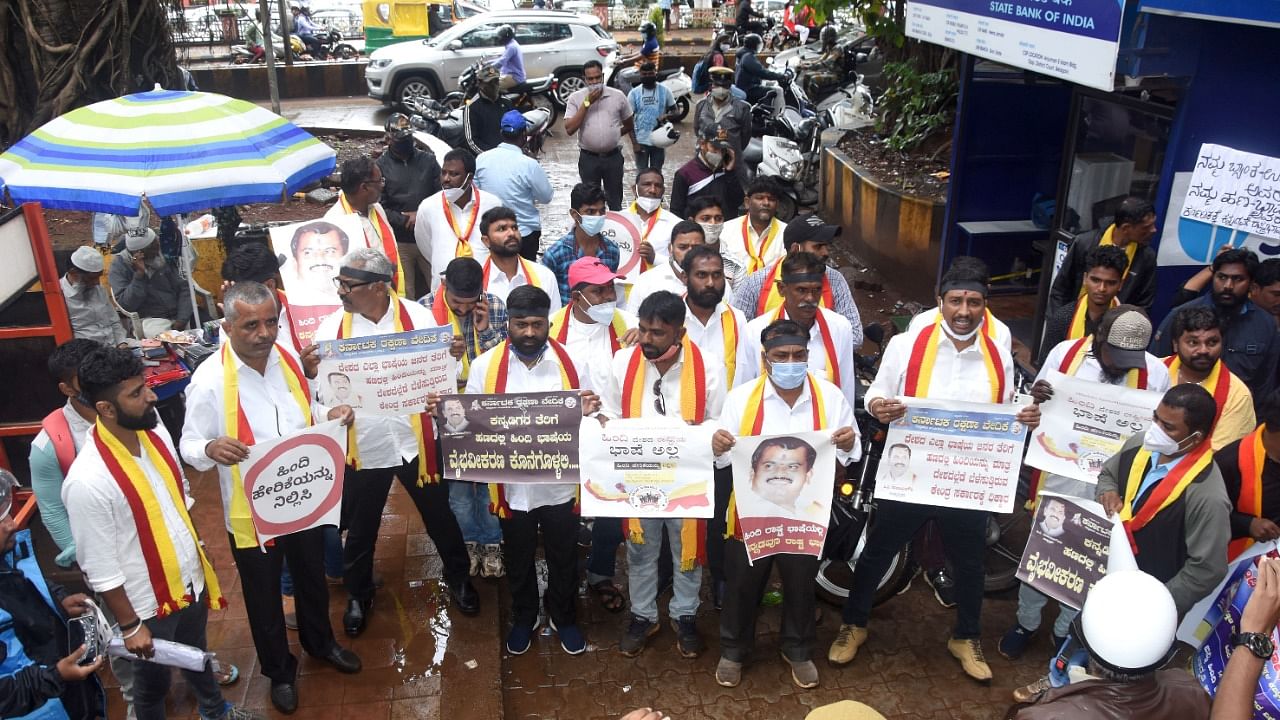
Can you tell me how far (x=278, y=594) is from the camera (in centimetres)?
473

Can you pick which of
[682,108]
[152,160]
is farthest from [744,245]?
[682,108]

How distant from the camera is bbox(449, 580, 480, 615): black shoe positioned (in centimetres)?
560

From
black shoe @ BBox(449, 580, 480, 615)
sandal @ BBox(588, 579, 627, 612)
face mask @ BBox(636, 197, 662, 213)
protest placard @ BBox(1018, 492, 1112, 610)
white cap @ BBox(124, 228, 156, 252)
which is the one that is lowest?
sandal @ BBox(588, 579, 627, 612)

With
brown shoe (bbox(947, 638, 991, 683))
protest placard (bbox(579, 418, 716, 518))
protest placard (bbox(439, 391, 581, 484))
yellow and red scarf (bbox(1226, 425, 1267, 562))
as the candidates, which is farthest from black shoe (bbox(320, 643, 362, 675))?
yellow and red scarf (bbox(1226, 425, 1267, 562))

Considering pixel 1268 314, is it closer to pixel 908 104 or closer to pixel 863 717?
pixel 863 717

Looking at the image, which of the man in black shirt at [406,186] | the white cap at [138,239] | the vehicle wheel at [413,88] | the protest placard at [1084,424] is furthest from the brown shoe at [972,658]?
the vehicle wheel at [413,88]

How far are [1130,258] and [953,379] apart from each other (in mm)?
2356

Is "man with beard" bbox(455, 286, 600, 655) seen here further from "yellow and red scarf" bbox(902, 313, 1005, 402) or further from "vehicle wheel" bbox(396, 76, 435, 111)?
"vehicle wheel" bbox(396, 76, 435, 111)

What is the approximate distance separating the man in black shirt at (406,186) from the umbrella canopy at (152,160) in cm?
106

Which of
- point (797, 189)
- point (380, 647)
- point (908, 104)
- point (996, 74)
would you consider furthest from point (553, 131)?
point (380, 647)

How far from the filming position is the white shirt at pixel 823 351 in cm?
517

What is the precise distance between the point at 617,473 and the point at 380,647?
1770 mm

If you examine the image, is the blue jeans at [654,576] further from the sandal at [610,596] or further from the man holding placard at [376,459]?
the man holding placard at [376,459]

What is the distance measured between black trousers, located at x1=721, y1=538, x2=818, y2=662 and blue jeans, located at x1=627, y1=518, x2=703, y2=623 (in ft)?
0.79
